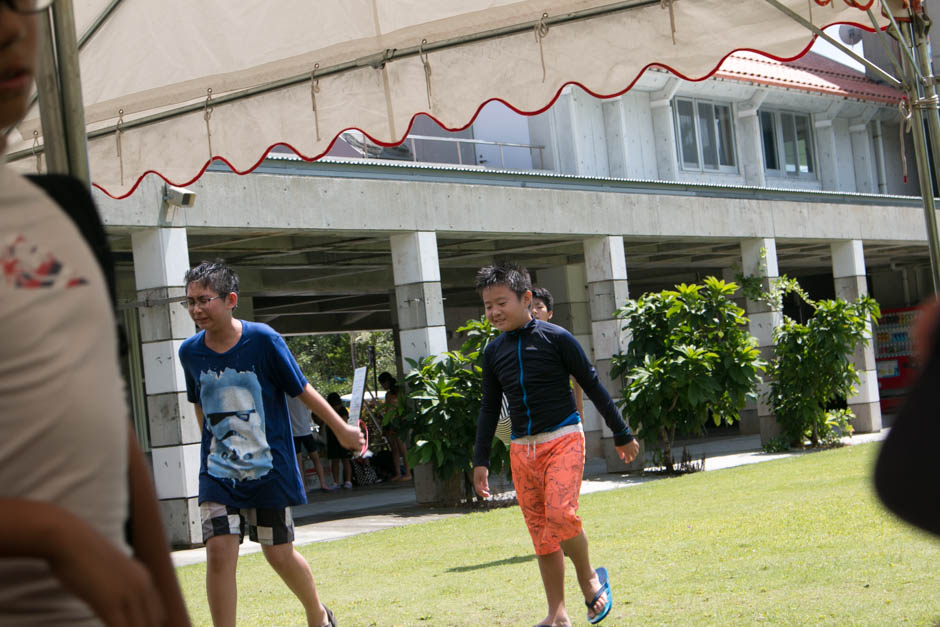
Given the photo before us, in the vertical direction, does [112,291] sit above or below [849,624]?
above

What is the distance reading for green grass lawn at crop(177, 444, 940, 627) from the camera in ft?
24.0

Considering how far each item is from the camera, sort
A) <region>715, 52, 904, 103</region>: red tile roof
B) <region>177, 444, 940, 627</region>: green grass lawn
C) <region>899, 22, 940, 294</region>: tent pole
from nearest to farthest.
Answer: <region>899, 22, 940, 294</region>: tent pole, <region>177, 444, 940, 627</region>: green grass lawn, <region>715, 52, 904, 103</region>: red tile roof

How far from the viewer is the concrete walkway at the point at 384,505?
50.0ft

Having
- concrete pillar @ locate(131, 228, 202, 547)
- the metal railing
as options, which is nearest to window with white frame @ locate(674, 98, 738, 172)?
the metal railing

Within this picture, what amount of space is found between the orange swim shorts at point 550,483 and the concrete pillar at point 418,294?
9941mm

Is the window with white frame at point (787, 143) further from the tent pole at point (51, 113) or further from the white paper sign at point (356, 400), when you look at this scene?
the tent pole at point (51, 113)

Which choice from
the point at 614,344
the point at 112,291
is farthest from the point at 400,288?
the point at 112,291

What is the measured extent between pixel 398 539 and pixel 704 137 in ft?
48.6

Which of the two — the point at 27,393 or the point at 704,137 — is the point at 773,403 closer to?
the point at 704,137

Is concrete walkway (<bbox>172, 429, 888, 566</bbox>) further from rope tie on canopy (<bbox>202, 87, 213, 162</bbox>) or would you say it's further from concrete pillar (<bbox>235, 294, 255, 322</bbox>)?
rope tie on canopy (<bbox>202, 87, 213, 162</bbox>)

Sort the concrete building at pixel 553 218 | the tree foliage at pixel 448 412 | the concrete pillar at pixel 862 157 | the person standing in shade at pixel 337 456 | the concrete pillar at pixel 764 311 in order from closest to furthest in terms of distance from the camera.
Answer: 1. the concrete building at pixel 553 218
2. the tree foliage at pixel 448 412
3. the concrete pillar at pixel 764 311
4. the person standing in shade at pixel 337 456
5. the concrete pillar at pixel 862 157

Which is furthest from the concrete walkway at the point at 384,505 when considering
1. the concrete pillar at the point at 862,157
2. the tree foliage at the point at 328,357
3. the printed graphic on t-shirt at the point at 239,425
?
the tree foliage at the point at 328,357

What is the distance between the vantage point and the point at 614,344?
20.2m

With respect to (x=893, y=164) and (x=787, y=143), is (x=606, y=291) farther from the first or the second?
(x=893, y=164)
